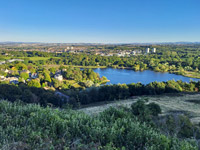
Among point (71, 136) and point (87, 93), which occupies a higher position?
point (71, 136)

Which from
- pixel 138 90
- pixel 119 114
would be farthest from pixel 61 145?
pixel 138 90

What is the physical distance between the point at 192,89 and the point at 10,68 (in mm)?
40927

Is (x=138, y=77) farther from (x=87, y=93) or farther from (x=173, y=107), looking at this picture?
(x=173, y=107)

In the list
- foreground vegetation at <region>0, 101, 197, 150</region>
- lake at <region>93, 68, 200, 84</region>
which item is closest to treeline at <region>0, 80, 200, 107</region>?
foreground vegetation at <region>0, 101, 197, 150</region>

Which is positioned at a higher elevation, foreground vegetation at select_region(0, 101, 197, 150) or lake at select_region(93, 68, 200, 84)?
foreground vegetation at select_region(0, 101, 197, 150)

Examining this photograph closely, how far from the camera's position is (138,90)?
20.0 meters

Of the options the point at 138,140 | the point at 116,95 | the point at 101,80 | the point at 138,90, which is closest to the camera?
the point at 138,140

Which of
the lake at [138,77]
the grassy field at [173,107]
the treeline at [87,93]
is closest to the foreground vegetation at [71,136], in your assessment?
the grassy field at [173,107]

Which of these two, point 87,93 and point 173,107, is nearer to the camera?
point 173,107

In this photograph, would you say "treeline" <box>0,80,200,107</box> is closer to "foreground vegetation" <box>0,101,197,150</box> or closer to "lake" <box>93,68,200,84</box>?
"foreground vegetation" <box>0,101,197,150</box>

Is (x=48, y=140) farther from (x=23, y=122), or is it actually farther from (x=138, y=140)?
(x=138, y=140)

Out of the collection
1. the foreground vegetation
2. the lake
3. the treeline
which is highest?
the foreground vegetation

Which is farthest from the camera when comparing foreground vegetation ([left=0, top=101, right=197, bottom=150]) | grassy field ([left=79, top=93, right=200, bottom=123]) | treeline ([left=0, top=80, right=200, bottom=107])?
treeline ([left=0, top=80, right=200, bottom=107])

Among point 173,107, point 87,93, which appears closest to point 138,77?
point 87,93
